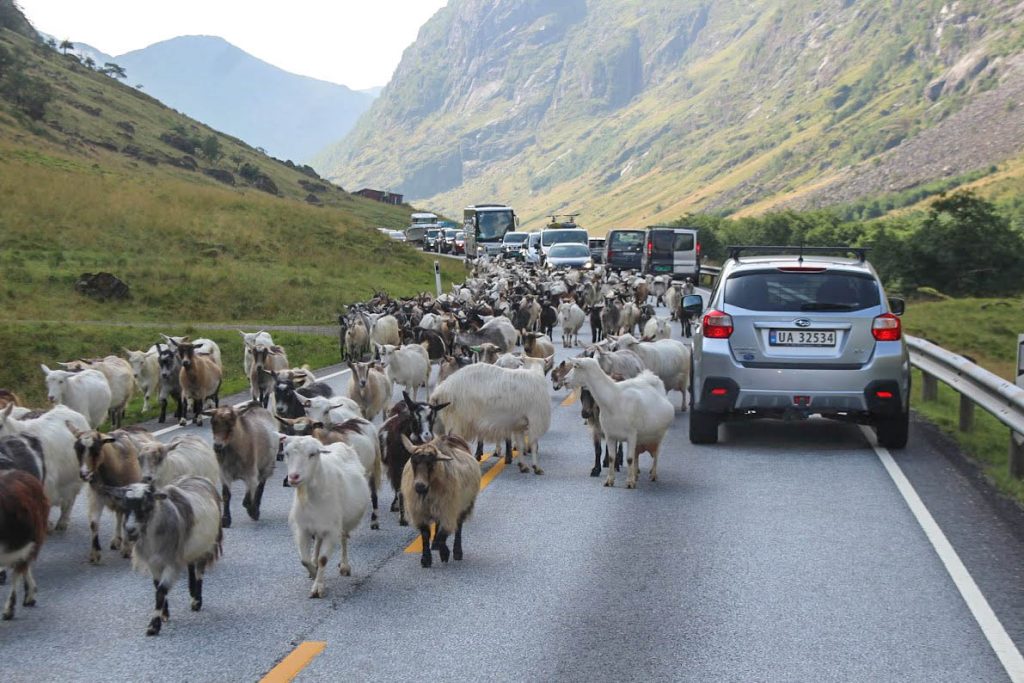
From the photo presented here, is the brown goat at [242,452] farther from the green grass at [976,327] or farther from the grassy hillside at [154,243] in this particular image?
the grassy hillside at [154,243]

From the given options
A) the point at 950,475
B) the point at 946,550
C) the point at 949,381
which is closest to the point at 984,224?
the point at 949,381

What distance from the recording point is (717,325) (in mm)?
13547

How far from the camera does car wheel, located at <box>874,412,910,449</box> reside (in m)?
13.2

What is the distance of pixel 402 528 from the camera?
405 inches

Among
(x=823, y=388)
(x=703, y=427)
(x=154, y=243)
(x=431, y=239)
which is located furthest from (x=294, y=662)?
(x=431, y=239)

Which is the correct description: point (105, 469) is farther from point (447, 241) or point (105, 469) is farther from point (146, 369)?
point (447, 241)

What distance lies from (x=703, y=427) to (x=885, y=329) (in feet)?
7.42

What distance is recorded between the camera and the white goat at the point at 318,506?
8367mm

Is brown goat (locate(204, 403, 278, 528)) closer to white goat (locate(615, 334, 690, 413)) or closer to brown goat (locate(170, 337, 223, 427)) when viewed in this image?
brown goat (locate(170, 337, 223, 427))

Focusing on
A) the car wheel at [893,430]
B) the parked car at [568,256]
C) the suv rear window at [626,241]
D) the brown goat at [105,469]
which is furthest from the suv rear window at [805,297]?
the suv rear window at [626,241]

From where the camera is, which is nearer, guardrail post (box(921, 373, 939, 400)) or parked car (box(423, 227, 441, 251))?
guardrail post (box(921, 373, 939, 400))

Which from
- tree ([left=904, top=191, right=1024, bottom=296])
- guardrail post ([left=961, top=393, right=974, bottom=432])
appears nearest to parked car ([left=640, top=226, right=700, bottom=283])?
tree ([left=904, top=191, right=1024, bottom=296])

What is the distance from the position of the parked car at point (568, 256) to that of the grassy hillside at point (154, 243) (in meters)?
5.18

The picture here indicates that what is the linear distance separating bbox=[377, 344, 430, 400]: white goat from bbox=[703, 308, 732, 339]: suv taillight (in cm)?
518
